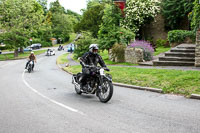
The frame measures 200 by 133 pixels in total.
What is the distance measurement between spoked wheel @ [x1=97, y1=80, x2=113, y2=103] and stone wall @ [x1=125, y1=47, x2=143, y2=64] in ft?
37.2

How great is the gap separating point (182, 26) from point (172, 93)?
80.1 feet

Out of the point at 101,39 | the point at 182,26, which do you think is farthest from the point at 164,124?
the point at 182,26

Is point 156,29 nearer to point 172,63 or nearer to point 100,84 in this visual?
point 172,63

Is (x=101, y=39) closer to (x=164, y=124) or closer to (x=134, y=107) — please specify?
(x=134, y=107)

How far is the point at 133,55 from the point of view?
19094 mm

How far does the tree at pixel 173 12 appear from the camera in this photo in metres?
29.2

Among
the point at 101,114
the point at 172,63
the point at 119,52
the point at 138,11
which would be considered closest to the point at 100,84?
the point at 101,114

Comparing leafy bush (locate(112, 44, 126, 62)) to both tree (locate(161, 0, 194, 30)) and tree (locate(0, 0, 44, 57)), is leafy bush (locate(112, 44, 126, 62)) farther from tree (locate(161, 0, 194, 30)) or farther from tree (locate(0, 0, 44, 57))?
tree (locate(0, 0, 44, 57))

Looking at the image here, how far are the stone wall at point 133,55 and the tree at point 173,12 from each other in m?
12.7

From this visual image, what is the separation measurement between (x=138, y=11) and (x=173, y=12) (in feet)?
14.9

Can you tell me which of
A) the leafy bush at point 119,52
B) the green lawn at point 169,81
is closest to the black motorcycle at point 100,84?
the green lawn at point 169,81

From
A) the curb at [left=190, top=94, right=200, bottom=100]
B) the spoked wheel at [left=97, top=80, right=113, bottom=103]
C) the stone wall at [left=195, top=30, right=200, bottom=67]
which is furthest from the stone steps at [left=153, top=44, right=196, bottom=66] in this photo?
the spoked wheel at [left=97, top=80, right=113, bottom=103]

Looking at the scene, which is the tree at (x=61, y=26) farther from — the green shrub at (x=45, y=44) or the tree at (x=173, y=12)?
the tree at (x=173, y=12)

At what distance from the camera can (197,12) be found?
64.5ft
